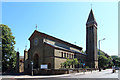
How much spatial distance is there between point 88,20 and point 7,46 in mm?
41251

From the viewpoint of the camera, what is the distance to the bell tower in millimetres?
57097

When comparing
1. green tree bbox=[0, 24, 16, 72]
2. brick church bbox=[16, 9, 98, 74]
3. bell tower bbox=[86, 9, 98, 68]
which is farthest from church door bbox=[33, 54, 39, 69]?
bell tower bbox=[86, 9, 98, 68]

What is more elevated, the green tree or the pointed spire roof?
the pointed spire roof

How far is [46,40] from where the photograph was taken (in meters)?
41.8

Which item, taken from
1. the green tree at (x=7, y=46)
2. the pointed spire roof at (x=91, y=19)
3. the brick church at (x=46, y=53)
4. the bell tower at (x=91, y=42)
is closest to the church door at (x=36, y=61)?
the brick church at (x=46, y=53)

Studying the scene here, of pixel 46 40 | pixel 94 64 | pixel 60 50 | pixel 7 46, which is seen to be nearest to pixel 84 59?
pixel 94 64

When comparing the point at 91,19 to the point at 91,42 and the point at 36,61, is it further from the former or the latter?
the point at 36,61

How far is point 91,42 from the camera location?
58812 millimetres

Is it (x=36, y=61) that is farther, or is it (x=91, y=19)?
(x=91, y=19)

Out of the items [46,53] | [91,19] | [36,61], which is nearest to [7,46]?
[46,53]

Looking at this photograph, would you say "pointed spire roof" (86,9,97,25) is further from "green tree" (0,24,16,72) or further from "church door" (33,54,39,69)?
"green tree" (0,24,16,72)

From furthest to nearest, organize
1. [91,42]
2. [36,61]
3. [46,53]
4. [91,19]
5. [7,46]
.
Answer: [91,19]
[91,42]
[36,61]
[46,53]
[7,46]

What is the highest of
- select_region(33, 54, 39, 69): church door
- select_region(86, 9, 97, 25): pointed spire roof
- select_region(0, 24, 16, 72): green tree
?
select_region(86, 9, 97, 25): pointed spire roof

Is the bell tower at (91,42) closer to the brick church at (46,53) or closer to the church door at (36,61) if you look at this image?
the brick church at (46,53)
